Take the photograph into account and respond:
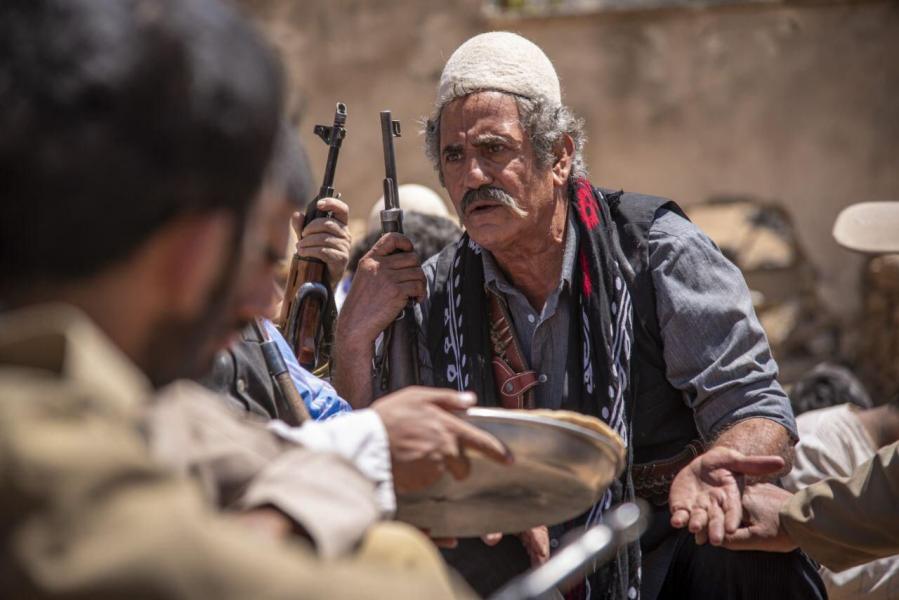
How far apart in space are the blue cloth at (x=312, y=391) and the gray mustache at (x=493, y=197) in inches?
44.0

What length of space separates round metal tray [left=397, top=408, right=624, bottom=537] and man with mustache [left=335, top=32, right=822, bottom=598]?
1.32 metres

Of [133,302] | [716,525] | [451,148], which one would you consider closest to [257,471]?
[133,302]

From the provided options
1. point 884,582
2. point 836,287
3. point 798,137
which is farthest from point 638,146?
point 884,582

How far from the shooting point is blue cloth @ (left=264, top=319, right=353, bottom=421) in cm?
299

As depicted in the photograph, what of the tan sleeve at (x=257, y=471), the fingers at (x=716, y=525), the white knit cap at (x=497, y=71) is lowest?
the fingers at (x=716, y=525)

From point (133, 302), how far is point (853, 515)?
2.06 m

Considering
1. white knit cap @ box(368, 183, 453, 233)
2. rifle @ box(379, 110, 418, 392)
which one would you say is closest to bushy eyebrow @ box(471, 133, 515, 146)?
rifle @ box(379, 110, 418, 392)

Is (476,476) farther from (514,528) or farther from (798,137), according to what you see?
(798,137)

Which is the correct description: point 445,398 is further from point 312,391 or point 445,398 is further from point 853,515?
point 853,515

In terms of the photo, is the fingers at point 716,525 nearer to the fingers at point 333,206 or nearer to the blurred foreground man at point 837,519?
the blurred foreground man at point 837,519

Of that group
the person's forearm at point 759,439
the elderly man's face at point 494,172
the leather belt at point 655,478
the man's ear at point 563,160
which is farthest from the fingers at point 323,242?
the person's forearm at point 759,439

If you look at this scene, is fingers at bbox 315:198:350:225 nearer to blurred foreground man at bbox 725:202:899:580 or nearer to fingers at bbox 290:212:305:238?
fingers at bbox 290:212:305:238

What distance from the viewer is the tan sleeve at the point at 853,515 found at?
2879mm

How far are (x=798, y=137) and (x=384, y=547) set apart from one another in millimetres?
8517
